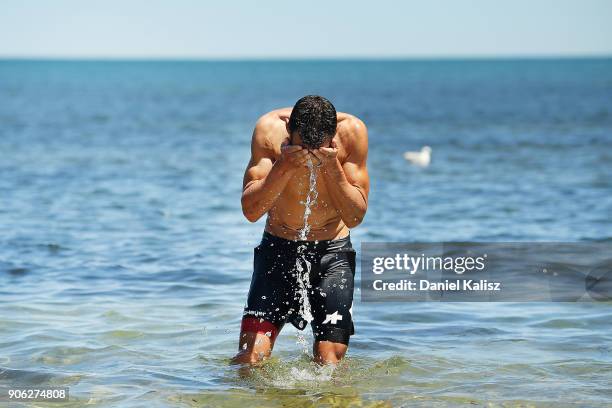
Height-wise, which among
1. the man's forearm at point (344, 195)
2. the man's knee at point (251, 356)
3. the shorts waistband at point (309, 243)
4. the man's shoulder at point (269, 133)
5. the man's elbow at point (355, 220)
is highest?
the man's shoulder at point (269, 133)

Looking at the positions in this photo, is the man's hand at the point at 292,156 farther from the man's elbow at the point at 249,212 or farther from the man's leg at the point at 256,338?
the man's leg at the point at 256,338

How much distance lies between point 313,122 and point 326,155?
9.1 inches

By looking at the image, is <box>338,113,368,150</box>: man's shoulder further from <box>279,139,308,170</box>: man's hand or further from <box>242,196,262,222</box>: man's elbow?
<box>242,196,262,222</box>: man's elbow

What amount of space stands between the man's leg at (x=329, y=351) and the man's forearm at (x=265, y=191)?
1.07m

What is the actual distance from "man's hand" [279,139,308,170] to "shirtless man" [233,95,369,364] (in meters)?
0.24

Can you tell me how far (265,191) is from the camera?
6207 mm

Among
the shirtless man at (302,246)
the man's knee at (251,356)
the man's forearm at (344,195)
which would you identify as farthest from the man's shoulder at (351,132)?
the man's knee at (251,356)

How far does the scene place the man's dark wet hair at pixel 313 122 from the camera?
6.04 meters

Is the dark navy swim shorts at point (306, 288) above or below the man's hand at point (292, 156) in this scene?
below

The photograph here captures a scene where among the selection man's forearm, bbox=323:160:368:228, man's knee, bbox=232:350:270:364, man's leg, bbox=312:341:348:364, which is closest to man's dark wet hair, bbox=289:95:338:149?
man's forearm, bbox=323:160:368:228

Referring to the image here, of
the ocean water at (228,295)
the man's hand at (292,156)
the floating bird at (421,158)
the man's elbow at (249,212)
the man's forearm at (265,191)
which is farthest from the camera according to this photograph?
the floating bird at (421,158)

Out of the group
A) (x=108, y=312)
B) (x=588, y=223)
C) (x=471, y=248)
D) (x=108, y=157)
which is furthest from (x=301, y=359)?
(x=108, y=157)

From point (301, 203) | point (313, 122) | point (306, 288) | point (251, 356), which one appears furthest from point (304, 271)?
point (313, 122)

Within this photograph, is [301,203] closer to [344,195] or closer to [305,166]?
[305,166]
